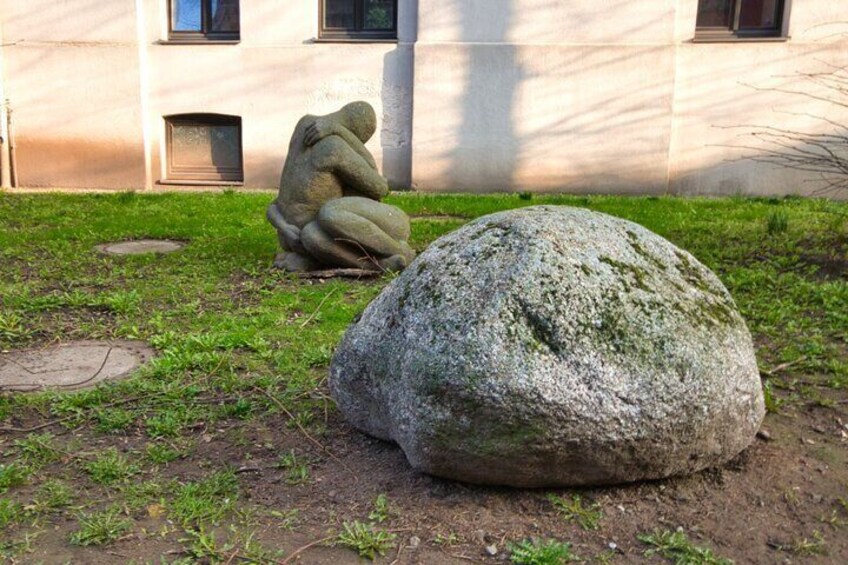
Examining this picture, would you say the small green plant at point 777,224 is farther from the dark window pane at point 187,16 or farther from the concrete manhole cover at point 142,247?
the dark window pane at point 187,16

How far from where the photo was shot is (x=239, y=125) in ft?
39.2

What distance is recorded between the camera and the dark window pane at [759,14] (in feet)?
35.1

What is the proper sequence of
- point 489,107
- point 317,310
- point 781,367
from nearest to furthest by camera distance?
point 781,367 → point 317,310 → point 489,107

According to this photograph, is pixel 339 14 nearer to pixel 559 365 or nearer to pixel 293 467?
pixel 293 467

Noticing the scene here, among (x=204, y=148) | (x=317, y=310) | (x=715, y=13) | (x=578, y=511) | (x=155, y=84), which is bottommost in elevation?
(x=317, y=310)

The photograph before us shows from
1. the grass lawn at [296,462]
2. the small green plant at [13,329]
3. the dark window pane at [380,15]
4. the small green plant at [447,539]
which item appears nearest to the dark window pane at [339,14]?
the dark window pane at [380,15]

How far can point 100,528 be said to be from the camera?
2605 millimetres

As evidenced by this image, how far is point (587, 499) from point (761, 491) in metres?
0.66

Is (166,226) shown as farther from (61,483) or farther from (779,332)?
(779,332)

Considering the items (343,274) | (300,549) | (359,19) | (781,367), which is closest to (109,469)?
(300,549)

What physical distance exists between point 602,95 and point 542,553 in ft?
30.5

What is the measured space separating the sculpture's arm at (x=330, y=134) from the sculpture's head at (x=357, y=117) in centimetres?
7

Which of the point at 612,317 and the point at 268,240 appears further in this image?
the point at 268,240

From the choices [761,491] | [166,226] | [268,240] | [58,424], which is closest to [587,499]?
[761,491]
